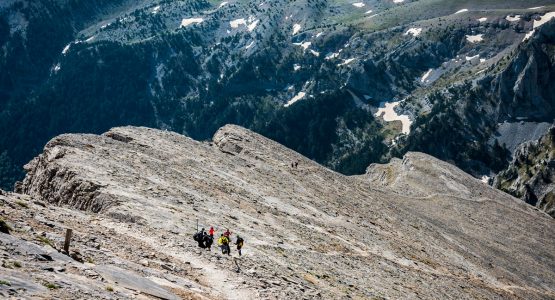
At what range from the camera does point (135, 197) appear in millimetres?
39906

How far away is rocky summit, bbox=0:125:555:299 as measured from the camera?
→ 84.6 feet

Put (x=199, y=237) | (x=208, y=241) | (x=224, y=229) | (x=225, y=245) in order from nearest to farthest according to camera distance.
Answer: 1. (x=225, y=245)
2. (x=208, y=241)
3. (x=199, y=237)
4. (x=224, y=229)

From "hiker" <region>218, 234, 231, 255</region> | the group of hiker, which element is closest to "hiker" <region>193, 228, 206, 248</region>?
the group of hiker

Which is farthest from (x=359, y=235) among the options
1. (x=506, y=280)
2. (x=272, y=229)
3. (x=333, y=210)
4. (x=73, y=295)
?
(x=73, y=295)

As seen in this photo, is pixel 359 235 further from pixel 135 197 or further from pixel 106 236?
pixel 106 236

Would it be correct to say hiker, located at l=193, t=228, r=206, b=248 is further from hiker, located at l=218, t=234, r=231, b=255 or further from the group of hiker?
hiker, located at l=218, t=234, r=231, b=255

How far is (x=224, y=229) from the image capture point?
40.3 m

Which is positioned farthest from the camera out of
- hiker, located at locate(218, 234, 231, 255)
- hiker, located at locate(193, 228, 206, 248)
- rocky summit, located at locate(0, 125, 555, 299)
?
hiker, located at locate(193, 228, 206, 248)

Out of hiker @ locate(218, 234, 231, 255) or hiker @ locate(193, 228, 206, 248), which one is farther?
hiker @ locate(193, 228, 206, 248)

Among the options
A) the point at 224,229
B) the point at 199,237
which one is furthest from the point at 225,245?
the point at 224,229

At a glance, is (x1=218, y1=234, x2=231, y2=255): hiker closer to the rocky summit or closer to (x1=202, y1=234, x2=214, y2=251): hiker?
the rocky summit

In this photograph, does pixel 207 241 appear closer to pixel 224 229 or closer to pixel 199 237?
pixel 199 237

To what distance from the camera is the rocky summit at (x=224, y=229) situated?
84.6 ft

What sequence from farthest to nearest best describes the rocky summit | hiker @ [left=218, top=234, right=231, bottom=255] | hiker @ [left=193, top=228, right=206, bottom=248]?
hiker @ [left=193, top=228, right=206, bottom=248]
hiker @ [left=218, top=234, right=231, bottom=255]
the rocky summit
